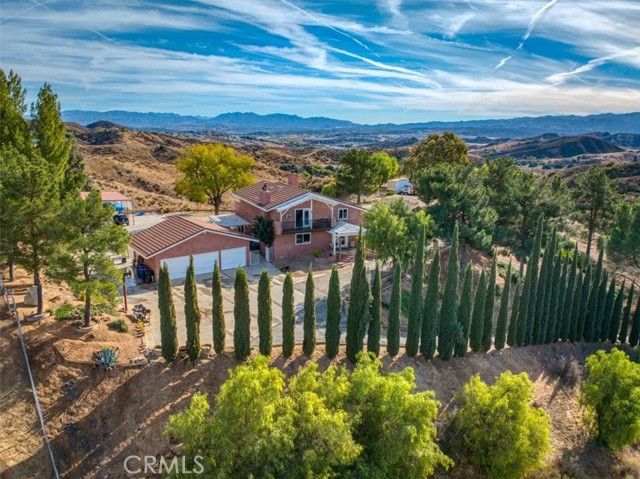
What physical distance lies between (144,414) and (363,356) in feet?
25.7

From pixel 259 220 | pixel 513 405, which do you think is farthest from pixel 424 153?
pixel 513 405

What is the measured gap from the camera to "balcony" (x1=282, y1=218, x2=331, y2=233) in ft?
117

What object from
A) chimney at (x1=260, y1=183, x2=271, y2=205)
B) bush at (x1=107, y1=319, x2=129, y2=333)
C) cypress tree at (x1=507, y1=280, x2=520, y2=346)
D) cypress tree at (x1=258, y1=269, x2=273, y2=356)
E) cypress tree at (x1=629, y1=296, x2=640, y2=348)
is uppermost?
chimney at (x1=260, y1=183, x2=271, y2=205)

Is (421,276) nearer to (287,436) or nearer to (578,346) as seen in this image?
(287,436)

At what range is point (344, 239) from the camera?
38.2 metres

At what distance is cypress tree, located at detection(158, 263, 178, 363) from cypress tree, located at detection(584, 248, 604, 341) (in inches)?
1035

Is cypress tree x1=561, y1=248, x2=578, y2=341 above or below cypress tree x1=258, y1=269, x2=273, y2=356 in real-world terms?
below

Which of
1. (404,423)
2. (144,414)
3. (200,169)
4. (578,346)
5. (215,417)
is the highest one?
(200,169)

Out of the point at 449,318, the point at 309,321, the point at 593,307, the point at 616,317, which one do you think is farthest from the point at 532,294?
the point at 309,321

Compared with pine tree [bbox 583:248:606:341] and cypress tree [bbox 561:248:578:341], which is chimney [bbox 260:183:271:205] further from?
pine tree [bbox 583:248:606:341]

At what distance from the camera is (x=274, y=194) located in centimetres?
3831

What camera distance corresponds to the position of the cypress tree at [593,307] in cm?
2942

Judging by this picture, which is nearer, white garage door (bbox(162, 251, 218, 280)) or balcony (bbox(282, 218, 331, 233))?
white garage door (bbox(162, 251, 218, 280))

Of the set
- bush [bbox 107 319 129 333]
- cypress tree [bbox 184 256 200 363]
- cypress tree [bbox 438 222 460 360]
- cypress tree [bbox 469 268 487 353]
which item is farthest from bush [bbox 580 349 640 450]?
bush [bbox 107 319 129 333]
